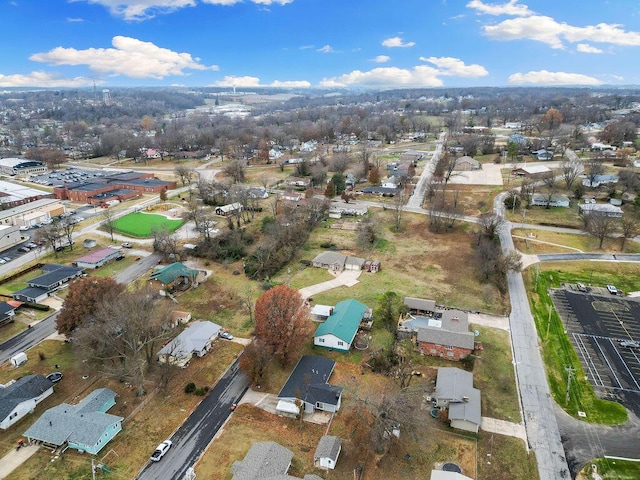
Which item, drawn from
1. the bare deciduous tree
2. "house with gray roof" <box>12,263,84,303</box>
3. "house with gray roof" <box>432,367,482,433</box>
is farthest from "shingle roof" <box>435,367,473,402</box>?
"house with gray roof" <box>12,263,84,303</box>

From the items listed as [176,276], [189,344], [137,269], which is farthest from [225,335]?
[137,269]

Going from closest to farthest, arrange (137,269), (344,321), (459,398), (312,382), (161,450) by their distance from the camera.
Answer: (161,450), (459,398), (312,382), (344,321), (137,269)

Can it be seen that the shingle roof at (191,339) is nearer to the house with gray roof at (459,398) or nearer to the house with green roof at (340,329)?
the house with green roof at (340,329)

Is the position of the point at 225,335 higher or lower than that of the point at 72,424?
lower

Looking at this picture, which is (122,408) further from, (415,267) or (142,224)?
(142,224)

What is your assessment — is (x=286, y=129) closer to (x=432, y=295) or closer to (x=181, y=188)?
(x=181, y=188)

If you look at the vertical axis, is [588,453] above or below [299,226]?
below

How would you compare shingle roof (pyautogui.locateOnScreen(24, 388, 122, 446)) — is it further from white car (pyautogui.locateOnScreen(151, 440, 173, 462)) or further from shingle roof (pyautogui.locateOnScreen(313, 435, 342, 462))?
shingle roof (pyautogui.locateOnScreen(313, 435, 342, 462))

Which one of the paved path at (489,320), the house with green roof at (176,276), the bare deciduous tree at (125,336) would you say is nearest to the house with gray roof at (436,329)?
the paved path at (489,320)

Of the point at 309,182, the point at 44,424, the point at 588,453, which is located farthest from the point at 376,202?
the point at 44,424
